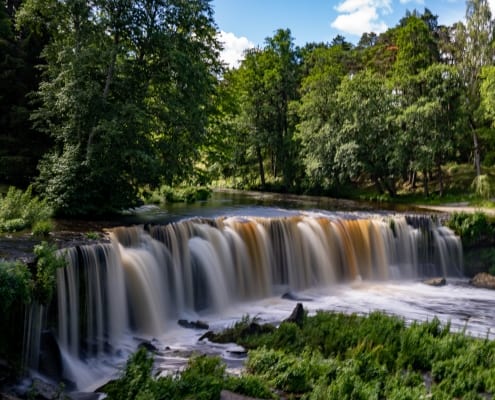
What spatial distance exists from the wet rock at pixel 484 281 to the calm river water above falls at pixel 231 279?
0.54 metres

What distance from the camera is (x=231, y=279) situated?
603 inches

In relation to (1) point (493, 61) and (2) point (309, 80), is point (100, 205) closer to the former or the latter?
(2) point (309, 80)

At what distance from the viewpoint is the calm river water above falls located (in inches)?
401

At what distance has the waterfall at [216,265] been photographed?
10.5 m

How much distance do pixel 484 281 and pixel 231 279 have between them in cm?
1043

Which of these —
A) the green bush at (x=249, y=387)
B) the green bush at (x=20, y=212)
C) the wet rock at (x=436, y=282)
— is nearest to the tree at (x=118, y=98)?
the green bush at (x=20, y=212)

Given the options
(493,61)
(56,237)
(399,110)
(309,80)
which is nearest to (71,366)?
(56,237)

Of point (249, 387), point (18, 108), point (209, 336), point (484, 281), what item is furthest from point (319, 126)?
point (249, 387)

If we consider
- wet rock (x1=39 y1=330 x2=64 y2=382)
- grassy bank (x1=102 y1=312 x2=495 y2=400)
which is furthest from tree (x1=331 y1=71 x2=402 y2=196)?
wet rock (x1=39 y1=330 x2=64 y2=382)

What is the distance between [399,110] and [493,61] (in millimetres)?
10814

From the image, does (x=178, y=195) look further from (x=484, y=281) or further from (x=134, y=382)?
(x=134, y=382)

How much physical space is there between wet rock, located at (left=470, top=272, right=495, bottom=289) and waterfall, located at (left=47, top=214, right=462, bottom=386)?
1716 mm

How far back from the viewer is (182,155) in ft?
62.0

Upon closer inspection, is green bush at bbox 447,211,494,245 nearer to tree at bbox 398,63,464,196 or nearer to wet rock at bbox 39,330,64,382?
tree at bbox 398,63,464,196
